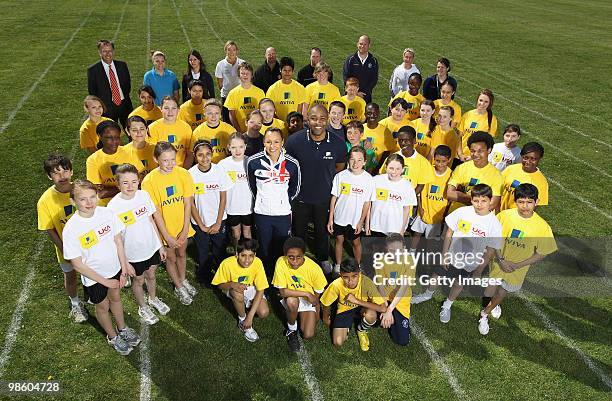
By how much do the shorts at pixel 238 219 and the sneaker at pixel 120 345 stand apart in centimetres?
203

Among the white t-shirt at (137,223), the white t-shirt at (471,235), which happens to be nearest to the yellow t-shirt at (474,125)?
the white t-shirt at (471,235)

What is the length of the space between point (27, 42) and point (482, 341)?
21.8 m

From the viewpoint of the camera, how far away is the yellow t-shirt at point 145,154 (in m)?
5.71

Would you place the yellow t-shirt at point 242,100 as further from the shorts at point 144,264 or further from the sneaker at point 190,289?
the shorts at point 144,264

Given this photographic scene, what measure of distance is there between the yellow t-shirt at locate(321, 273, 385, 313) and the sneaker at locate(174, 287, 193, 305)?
187cm

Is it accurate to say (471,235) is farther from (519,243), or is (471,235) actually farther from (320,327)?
(320,327)

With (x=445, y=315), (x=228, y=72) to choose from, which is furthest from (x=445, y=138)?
(x=228, y=72)

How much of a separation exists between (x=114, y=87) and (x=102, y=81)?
229 mm

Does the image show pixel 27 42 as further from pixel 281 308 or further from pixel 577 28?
pixel 577 28

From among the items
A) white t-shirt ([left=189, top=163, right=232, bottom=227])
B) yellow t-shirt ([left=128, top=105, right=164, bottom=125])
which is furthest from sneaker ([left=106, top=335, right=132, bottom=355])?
yellow t-shirt ([left=128, top=105, right=164, bottom=125])

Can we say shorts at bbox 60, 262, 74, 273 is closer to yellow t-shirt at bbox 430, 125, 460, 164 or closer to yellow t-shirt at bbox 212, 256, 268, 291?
yellow t-shirt at bbox 212, 256, 268, 291

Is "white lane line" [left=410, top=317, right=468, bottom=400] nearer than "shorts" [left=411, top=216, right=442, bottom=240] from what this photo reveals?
Yes

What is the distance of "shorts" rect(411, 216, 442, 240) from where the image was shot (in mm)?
6123

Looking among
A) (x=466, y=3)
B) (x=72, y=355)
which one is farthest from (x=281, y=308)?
(x=466, y=3)
